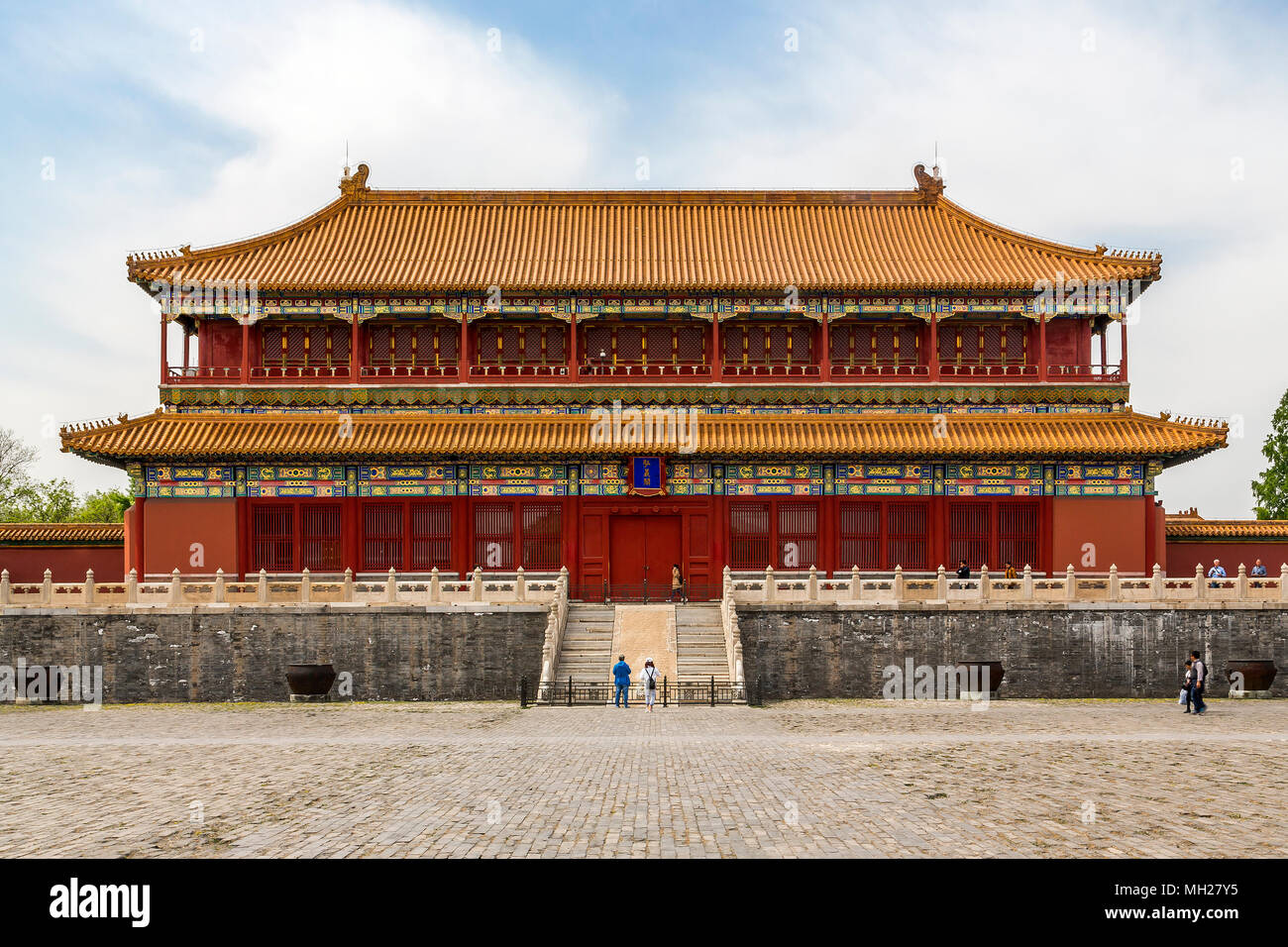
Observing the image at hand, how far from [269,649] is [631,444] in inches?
518

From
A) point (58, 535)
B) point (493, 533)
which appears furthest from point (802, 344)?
point (58, 535)

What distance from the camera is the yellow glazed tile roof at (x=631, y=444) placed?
34.3 metres

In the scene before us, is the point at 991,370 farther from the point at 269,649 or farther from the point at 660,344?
the point at 269,649

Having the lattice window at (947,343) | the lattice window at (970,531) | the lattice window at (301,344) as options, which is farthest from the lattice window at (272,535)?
the lattice window at (947,343)

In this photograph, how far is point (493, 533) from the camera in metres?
35.7

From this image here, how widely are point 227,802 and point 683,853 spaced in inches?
276

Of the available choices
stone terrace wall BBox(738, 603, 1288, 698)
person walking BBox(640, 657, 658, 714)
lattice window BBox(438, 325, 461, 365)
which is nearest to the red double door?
stone terrace wall BBox(738, 603, 1288, 698)

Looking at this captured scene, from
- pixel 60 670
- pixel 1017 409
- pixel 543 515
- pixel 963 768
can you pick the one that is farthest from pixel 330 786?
pixel 1017 409

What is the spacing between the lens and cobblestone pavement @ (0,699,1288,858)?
39.3ft

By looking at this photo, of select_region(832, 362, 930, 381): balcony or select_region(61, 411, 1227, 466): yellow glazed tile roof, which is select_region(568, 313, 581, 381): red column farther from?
select_region(832, 362, 930, 381): balcony

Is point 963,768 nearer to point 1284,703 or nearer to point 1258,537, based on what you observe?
point 1284,703

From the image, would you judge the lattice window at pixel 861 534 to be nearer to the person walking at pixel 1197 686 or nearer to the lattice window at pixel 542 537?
the lattice window at pixel 542 537

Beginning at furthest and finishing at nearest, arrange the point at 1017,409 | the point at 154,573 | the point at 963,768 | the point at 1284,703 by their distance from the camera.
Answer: the point at 1017,409 < the point at 154,573 < the point at 1284,703 < the point at 963,768
